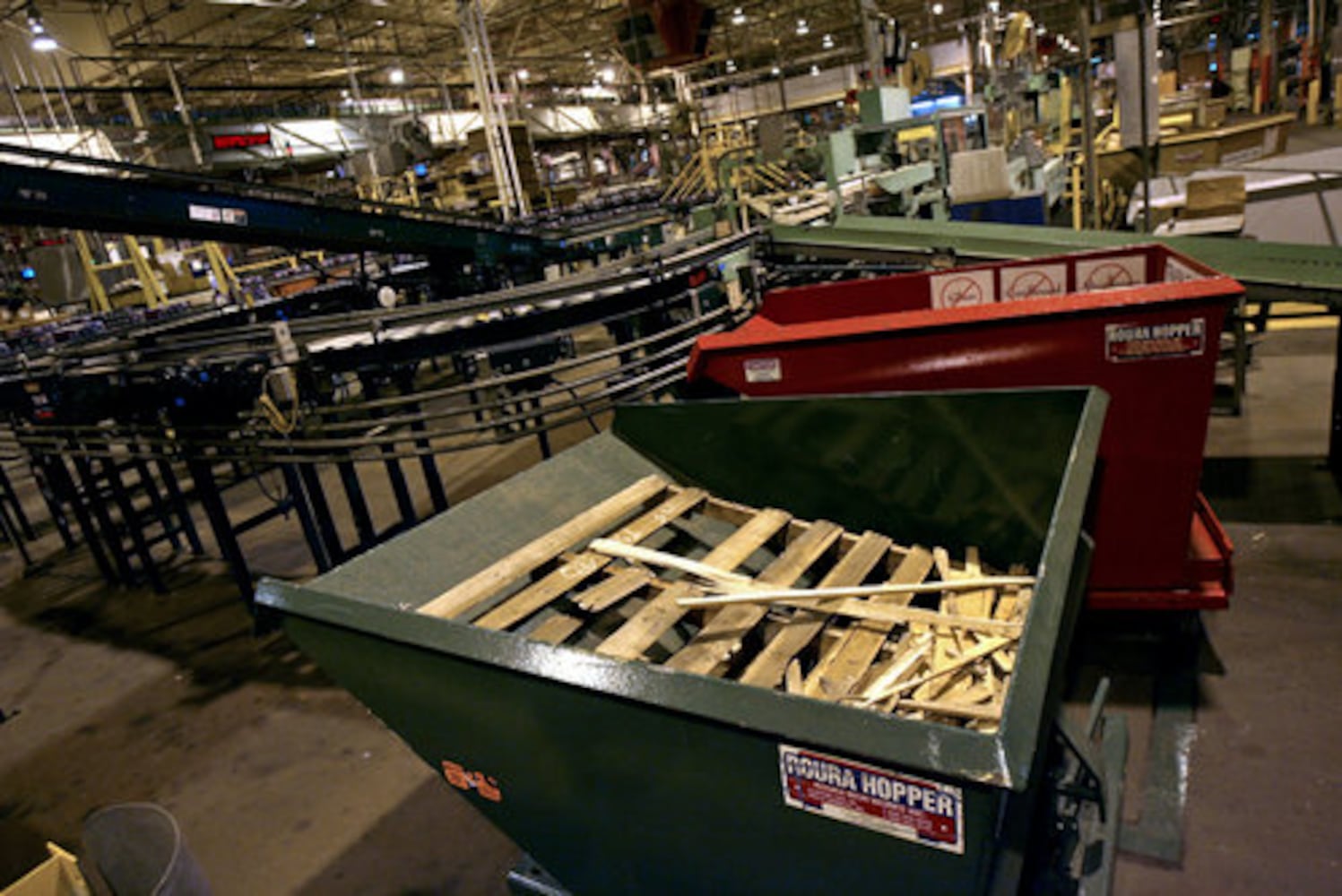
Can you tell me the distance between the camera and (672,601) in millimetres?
2438

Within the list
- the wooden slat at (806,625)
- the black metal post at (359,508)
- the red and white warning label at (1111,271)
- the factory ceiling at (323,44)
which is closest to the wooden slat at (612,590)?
the wooden slat at (806,625)

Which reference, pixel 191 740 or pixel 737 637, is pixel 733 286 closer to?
pixel 737 637

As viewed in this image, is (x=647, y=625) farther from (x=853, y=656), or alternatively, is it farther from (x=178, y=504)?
(x=178, y=504)

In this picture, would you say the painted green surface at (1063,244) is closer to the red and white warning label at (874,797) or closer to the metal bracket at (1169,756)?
the metal bracket at (1169,756)

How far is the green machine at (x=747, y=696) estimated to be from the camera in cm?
128

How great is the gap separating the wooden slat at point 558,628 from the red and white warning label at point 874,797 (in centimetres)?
115

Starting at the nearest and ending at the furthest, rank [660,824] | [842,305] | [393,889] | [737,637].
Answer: [660,824] → [737,637] → [393,889] → [842,305]

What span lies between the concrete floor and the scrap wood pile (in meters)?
1.05

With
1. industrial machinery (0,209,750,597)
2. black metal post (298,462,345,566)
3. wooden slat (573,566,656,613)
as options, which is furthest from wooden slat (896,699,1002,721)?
black metal post (298,462,345,566)

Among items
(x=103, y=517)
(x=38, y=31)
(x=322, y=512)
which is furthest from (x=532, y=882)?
(x=38, y=31)

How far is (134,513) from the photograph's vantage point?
18.9ft

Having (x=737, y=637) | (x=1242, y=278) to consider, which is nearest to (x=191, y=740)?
(x=737, y=637)

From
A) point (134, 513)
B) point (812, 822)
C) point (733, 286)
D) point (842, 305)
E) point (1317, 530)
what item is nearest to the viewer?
point (812, 822)

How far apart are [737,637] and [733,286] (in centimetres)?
313
